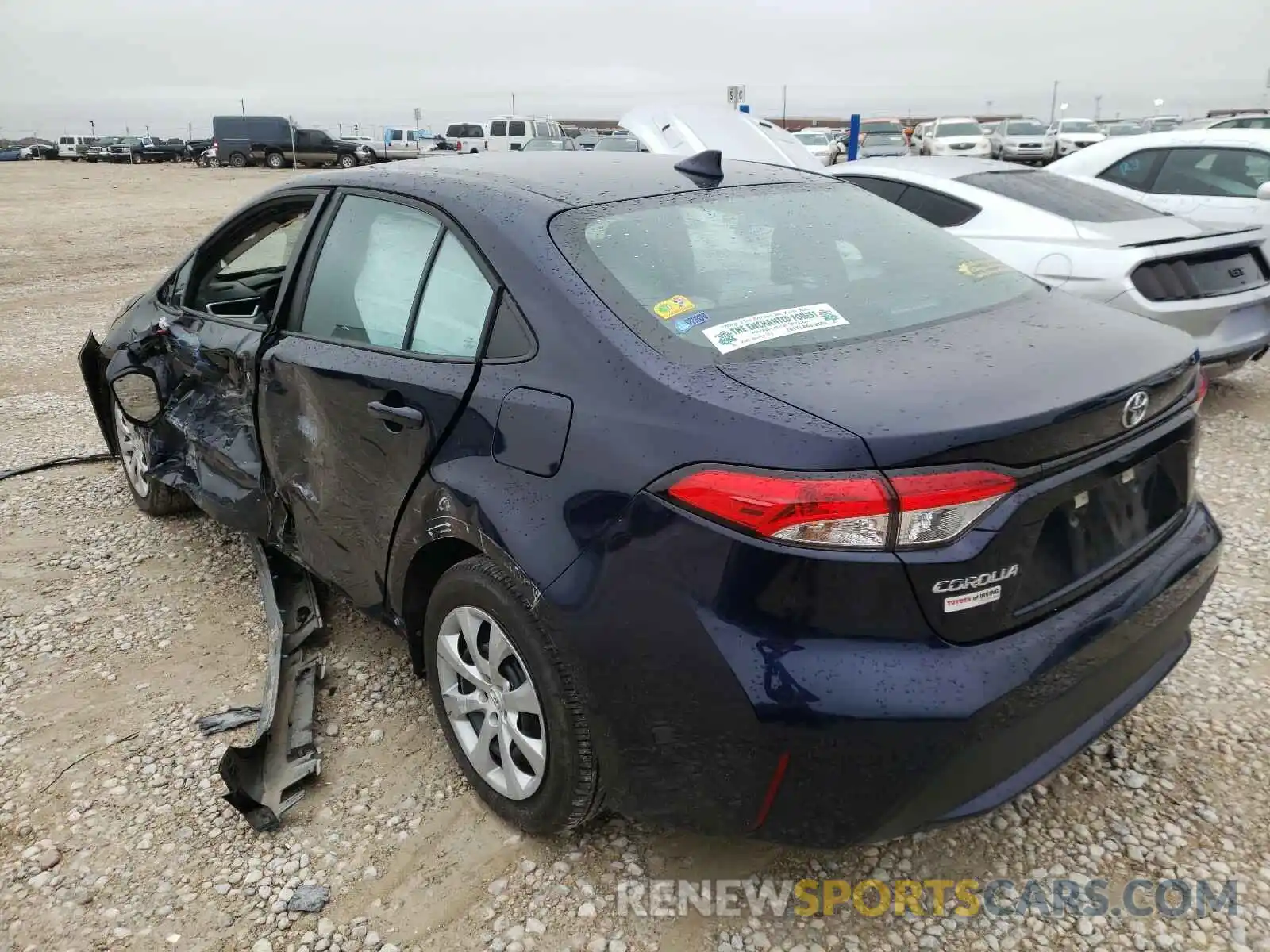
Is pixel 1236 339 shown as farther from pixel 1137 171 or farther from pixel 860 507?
pixel 860 507

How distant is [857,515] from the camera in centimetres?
171

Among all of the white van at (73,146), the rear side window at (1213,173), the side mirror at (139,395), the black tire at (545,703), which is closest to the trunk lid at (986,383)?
the black tire at (545,703)

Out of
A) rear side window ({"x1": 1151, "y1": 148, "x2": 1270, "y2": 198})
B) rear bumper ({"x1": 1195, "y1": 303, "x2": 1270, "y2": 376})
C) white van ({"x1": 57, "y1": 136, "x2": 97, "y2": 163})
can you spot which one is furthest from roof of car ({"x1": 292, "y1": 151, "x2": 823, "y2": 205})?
white van ({"x1": 57, "y1": 136, "x2": 97, "y2": 163})

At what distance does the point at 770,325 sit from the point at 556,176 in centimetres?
89

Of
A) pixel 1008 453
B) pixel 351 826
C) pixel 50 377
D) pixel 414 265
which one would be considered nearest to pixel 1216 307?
pixel 1008 453

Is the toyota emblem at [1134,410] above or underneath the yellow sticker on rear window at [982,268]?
underneath

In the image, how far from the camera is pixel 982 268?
267 cm

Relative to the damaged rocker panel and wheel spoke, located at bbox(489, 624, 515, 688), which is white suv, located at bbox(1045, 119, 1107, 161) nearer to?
the damaged rocker panel

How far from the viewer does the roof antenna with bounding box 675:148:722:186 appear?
2752mm

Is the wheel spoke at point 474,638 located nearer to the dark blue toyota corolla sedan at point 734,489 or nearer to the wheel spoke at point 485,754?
the dark blue toyota corolla sedan at point 734,489

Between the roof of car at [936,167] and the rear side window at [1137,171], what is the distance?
4.27 ft

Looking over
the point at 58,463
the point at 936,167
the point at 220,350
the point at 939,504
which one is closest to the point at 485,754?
the point at 939,504

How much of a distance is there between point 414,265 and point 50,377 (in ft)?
21.0

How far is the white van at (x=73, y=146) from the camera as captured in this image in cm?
5394
